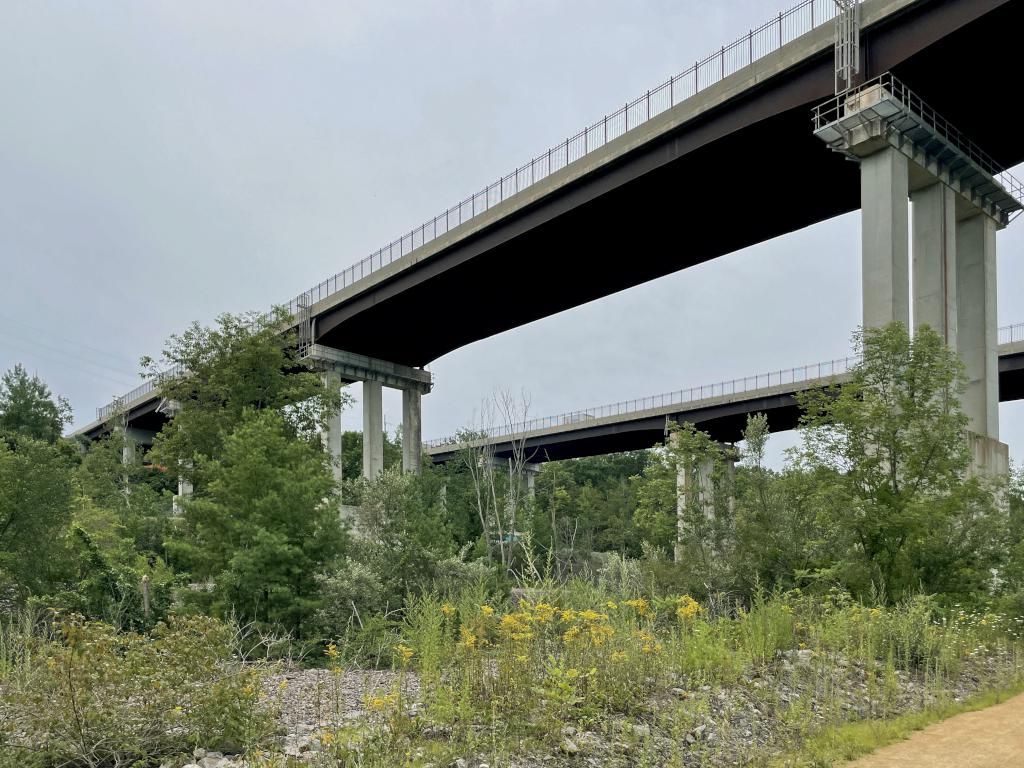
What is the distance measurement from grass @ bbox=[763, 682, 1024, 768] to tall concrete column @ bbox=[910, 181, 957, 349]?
15709 millimetres

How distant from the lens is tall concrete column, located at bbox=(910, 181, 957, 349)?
2208cm

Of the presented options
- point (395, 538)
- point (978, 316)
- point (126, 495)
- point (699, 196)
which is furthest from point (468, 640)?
point (126, 495)

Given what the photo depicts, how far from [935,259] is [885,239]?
3081 millimetres

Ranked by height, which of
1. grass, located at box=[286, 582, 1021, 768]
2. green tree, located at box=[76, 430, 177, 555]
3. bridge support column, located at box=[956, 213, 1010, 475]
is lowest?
green tree, located at box=[76, 430, 177, 555]

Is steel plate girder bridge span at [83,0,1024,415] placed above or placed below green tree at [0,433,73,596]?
Answer: above

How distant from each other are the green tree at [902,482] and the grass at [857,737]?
4.59m

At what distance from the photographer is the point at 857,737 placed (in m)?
6.95

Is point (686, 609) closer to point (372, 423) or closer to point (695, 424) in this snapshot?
point (372, 423)

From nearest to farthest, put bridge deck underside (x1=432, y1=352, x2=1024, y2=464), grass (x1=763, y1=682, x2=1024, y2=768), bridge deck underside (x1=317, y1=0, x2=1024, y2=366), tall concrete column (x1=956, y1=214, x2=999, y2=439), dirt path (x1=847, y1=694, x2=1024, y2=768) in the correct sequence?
grass (x1=763, y1=682, x2=1024, y2=768) < dirt path (x1=847, y1=694, x2=1024, y2=768) < bridge deck underside (x1=317, y1=0, x2=1024, y2=366) < tall concrete column (x1=956, y1=214, x2=999, y2=439) < bridge deck underside (x1=432, y1=352, x2=1024, y2=464)

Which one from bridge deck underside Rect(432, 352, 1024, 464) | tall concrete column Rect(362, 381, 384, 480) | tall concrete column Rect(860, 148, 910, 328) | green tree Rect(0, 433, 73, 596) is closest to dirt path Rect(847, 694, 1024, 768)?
tall concrete column Rect(860, 148, 910, 328)

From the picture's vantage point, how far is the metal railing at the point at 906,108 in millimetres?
20641

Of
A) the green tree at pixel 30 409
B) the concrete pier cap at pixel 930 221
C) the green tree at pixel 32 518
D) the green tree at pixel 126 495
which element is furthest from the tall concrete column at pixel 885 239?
the green tree at pixel 30 409

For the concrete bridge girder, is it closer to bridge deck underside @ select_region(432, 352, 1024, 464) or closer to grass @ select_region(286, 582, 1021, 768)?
bridge deck underside @ select_region(432, 352, 1024, 464)

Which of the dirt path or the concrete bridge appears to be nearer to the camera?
the dirt path
